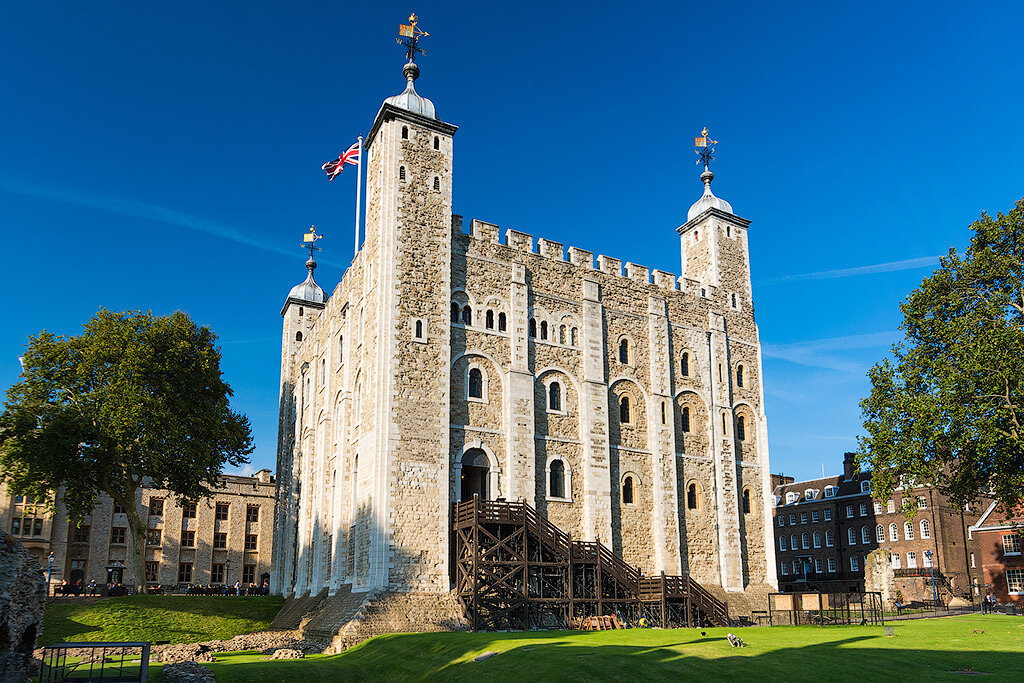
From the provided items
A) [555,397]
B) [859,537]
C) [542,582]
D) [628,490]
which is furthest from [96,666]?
[859,537]

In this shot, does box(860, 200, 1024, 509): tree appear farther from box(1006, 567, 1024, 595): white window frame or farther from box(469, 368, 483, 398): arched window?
box(1006, 567, 1024, 595): white window frame

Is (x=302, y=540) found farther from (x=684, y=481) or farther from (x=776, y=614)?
(x=776, y=614)

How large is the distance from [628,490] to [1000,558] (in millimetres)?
30998

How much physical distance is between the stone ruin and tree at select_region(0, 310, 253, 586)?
22.3 meters

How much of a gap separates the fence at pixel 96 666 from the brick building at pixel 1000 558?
157ft

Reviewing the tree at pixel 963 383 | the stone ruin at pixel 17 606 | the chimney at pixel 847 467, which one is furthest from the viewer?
the chimney at pixel 847 467

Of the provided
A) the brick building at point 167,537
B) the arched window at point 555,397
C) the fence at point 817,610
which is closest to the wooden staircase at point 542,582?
the fence at point 817,610

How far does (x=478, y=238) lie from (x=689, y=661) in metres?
21.2

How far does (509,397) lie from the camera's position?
32.2 m

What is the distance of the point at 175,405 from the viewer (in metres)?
37.7

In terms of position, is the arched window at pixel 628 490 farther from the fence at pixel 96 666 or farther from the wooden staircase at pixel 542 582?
the fence at pixel 96 666

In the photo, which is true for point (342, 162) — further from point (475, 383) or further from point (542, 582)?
point (542, 582)

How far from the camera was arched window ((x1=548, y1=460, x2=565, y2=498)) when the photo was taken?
32812mm

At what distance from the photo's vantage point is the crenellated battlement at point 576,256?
111ft
